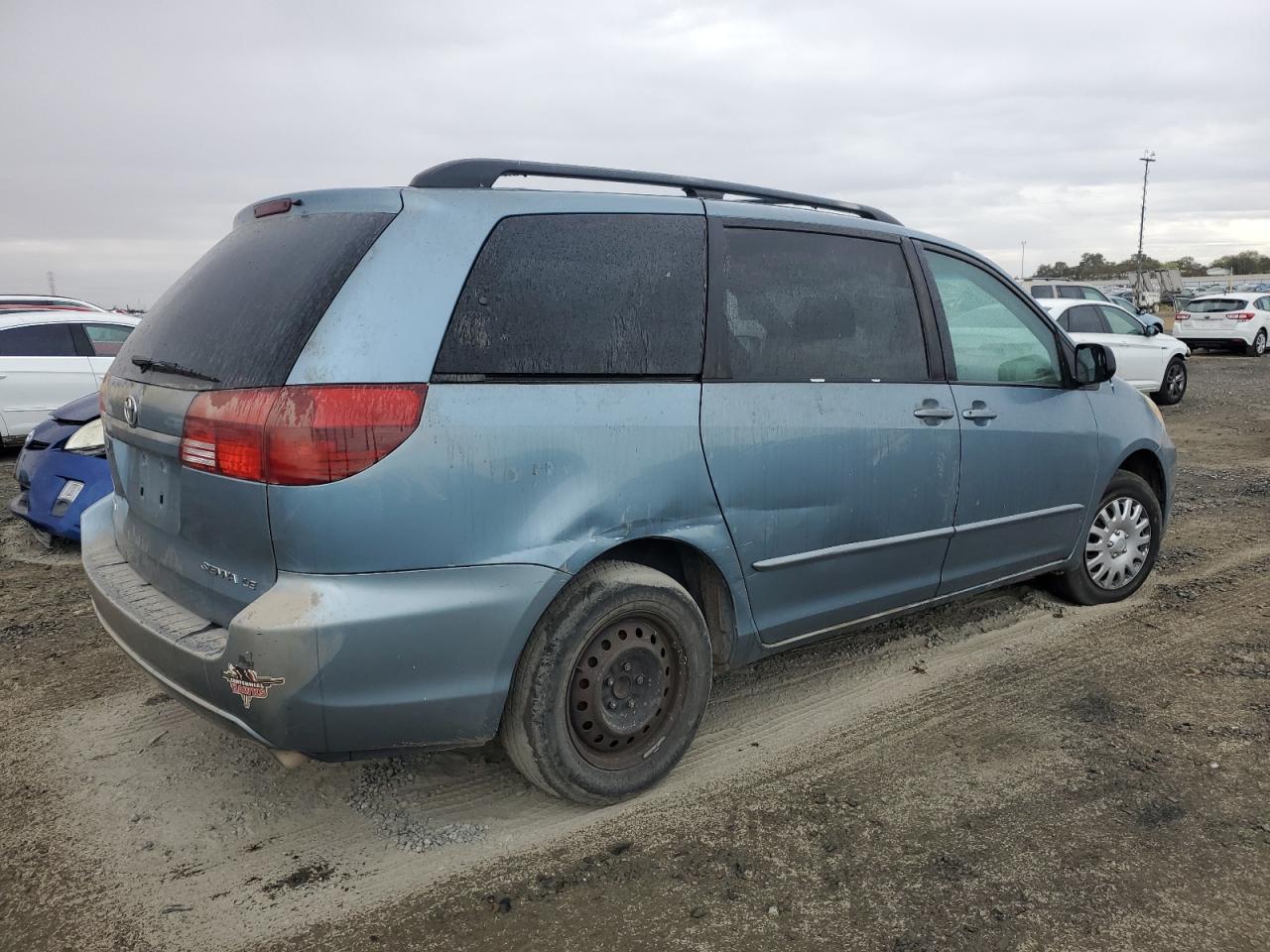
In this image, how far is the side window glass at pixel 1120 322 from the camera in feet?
44.5

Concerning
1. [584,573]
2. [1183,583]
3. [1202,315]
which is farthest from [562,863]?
[1202,315]

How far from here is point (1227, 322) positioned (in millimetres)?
22125

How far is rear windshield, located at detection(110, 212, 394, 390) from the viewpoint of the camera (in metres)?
Answer: 2.35

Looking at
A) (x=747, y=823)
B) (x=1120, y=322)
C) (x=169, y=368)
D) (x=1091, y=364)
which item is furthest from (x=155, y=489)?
(x=1120, y=322)

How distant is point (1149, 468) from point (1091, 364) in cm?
94

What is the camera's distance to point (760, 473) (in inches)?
116

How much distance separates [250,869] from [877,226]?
303 centimetres

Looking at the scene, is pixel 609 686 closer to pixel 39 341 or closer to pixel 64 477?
pixel 64 477

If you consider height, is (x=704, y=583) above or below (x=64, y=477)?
below

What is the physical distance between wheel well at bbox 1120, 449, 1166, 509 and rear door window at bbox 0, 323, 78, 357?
936 cm

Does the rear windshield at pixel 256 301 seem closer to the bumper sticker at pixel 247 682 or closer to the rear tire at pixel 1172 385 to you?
the bumper sticker at pixel 247 682

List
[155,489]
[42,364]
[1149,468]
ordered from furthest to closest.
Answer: [42,364] < [1149,468] < [155,489]

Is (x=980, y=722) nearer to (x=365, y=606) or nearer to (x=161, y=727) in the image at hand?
(x=365, y=606)

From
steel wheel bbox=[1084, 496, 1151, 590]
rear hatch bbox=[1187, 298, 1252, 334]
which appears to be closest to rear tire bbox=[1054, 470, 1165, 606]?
steel wheel bbox=[1084, 496, 1151, 590]
